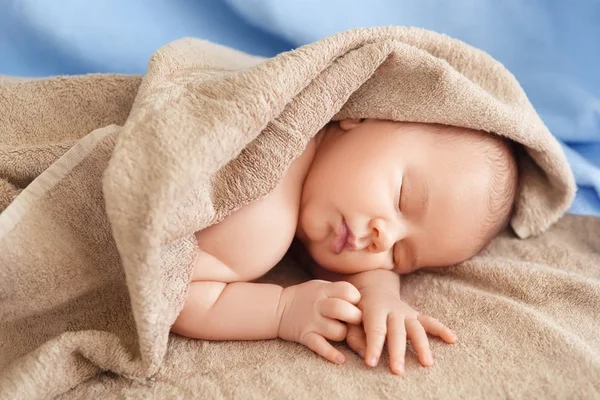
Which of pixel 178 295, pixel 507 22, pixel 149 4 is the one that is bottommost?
pixel 178 295

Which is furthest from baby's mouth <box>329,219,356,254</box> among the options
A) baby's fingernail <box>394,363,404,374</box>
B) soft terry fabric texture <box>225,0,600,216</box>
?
soft terry fabric texture <box>225,0,600,216</box>

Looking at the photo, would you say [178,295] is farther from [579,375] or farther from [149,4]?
[149,4]

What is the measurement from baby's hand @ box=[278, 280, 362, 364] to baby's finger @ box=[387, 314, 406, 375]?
0.17 feet

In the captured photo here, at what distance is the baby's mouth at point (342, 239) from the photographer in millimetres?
995

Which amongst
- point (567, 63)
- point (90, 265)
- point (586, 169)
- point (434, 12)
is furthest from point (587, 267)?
point (90, 265)

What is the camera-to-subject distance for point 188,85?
2.74 feet

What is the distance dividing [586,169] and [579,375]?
69 centimetres

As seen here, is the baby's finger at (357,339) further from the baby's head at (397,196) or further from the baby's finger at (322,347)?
the baby's head at (397,196)

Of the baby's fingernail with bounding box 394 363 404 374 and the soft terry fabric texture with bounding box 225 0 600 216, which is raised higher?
the soft terry fabric texture with bounding box 225 0 600 216

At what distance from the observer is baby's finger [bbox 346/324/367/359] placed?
87 centimetres

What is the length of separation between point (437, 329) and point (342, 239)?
21cm

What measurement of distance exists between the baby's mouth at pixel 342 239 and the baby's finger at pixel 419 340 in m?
0.17

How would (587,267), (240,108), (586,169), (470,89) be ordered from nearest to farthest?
1. (240,108)
2. (470,89)
3. (587,267)
4. (586,169)

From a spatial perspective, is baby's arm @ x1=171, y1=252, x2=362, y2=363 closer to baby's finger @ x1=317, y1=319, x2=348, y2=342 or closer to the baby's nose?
baby's finger @ x1=317, y1=319, x2=348, y2=342
